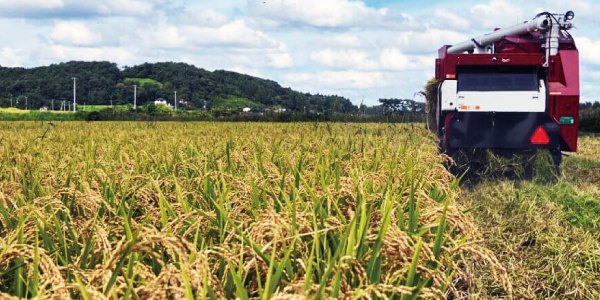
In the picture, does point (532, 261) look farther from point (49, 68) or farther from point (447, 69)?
point (49, 68)

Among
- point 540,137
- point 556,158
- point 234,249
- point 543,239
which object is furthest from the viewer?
point 556,158

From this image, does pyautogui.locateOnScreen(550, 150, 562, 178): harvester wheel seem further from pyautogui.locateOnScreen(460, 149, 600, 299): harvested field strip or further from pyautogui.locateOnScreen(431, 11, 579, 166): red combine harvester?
pyautogui.locateOnScreen(460, 149, 600, 299): harvested field strip

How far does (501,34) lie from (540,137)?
11.7 feet

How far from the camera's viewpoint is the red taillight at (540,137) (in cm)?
1174

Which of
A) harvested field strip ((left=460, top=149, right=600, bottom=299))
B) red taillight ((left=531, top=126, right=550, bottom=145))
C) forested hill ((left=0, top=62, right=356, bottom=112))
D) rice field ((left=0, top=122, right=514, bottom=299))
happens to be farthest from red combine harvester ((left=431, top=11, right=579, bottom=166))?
forested hill ((left=0, top=62, right=356, bottom=112))

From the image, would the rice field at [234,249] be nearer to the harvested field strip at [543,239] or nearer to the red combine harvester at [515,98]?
the harvested field strip at [543,239]

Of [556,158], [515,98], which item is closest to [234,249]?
[515,98]

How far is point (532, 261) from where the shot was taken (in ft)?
19.4

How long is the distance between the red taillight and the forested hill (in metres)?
117

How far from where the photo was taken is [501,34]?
14.3m

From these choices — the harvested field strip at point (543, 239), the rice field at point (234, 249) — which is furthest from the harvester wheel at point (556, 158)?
the rice field at point (234, 249)

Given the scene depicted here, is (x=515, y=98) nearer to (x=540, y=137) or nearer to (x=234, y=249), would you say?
(x=540, y=137)

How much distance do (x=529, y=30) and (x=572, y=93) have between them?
1.88m

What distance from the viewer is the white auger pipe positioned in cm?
1266
